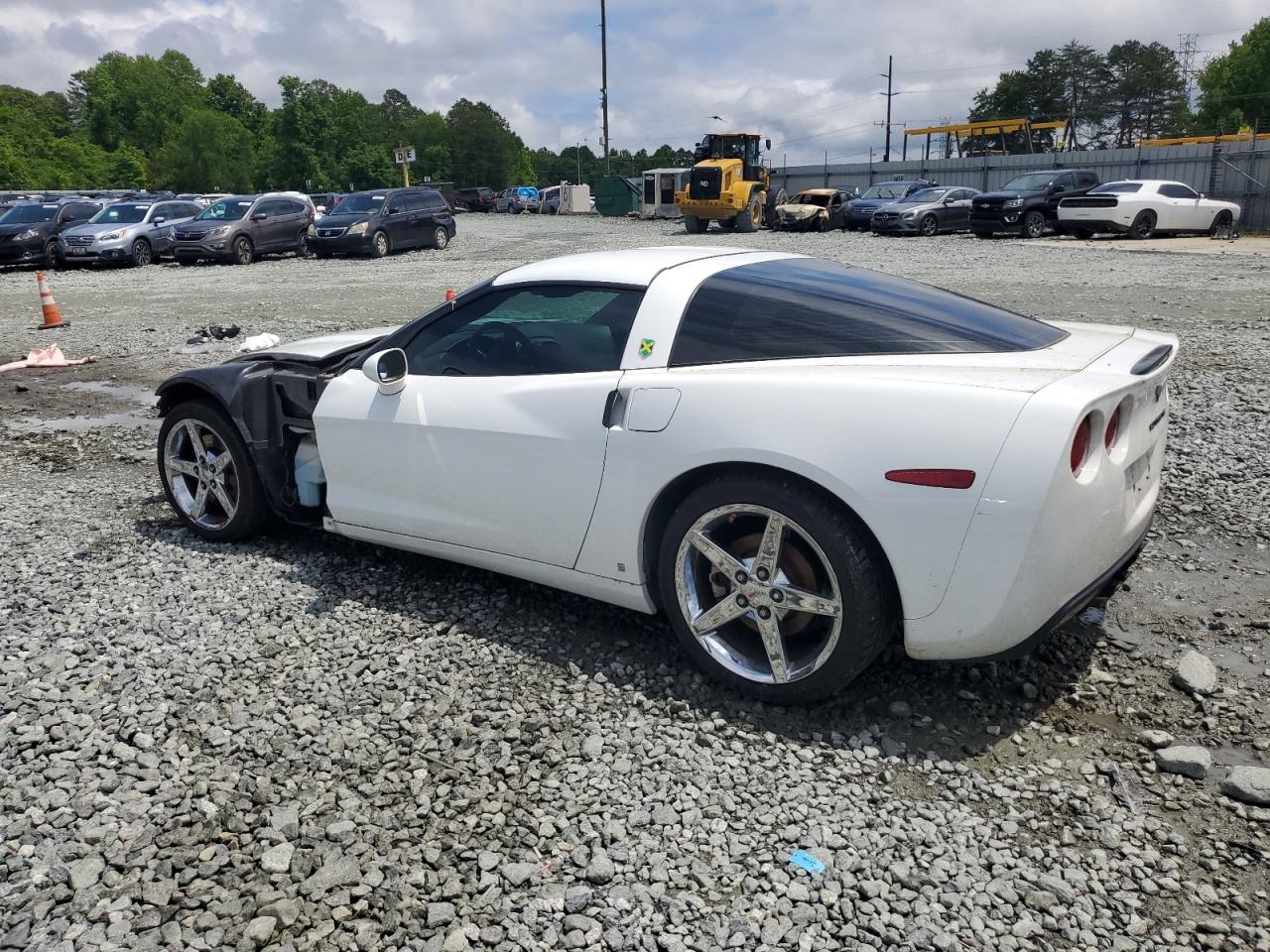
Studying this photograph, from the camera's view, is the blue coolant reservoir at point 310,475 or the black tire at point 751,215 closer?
the blue coolant reservoir at point 310,475

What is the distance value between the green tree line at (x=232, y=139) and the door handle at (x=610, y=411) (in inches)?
2366

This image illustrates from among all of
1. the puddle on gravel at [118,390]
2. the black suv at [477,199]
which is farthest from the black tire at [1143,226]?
the black suv at [477,199]

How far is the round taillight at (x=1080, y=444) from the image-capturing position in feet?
9.32

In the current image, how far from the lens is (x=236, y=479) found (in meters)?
4.95

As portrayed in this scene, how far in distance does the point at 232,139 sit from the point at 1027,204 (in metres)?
89.1

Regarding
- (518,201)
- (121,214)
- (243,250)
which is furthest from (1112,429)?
(518,201)

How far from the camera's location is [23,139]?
73750 mm

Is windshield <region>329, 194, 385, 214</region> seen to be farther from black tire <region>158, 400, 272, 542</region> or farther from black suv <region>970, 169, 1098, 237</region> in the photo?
black tire <region>158, 400, 272, 542</region>

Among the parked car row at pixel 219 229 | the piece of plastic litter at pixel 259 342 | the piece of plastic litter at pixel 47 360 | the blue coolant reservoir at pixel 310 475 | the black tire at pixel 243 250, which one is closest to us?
the blue coolant reservoir at pixel 310 475

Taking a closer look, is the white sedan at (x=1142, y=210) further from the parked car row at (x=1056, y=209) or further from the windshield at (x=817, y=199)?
the windshield at (x=817, y=199)

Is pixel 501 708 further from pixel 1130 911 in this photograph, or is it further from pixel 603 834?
pixel 1130 911

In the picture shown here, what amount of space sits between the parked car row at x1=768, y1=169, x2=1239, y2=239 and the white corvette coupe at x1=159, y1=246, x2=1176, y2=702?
22.8 meters

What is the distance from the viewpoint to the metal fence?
31.8m

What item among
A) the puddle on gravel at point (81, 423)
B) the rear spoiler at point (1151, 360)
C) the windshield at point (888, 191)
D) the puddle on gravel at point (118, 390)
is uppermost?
the windshield at point (888, 191)
